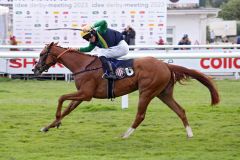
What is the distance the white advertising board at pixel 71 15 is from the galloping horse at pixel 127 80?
14.8m

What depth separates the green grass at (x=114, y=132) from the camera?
361 inches

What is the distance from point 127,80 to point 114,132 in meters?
0.81

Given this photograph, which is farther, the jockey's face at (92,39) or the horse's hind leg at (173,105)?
the jockey's face at (92,39)

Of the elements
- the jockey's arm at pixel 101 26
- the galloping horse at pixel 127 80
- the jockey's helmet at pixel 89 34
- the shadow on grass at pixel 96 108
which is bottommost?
the shadow on grass at pixel 96 108

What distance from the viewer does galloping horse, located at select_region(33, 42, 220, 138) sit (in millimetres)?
10750

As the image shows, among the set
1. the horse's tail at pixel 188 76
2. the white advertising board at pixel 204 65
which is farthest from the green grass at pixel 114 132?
the white advertising board at pixel 204 65

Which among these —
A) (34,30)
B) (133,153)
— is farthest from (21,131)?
(34,30)

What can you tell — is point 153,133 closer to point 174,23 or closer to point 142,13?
point 142,13

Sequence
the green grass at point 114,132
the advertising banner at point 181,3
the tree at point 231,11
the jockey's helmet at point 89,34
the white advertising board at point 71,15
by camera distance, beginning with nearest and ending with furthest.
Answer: the green grass at point 114,132
the jockey's helmet at point 89,34
the white advertising board at point 71,15
the advertising banner at point 181,3
the tree at point 231,11

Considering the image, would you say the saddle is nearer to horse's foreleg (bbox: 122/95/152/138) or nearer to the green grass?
horse's foreleg (bbox: 122/95/152/138)

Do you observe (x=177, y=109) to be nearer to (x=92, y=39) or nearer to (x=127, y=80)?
(x=127, y=80)

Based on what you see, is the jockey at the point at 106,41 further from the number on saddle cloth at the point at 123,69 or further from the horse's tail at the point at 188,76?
the horse's tail at the point at 188,76

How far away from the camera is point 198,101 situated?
618 inches

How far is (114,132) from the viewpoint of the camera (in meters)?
11.1
